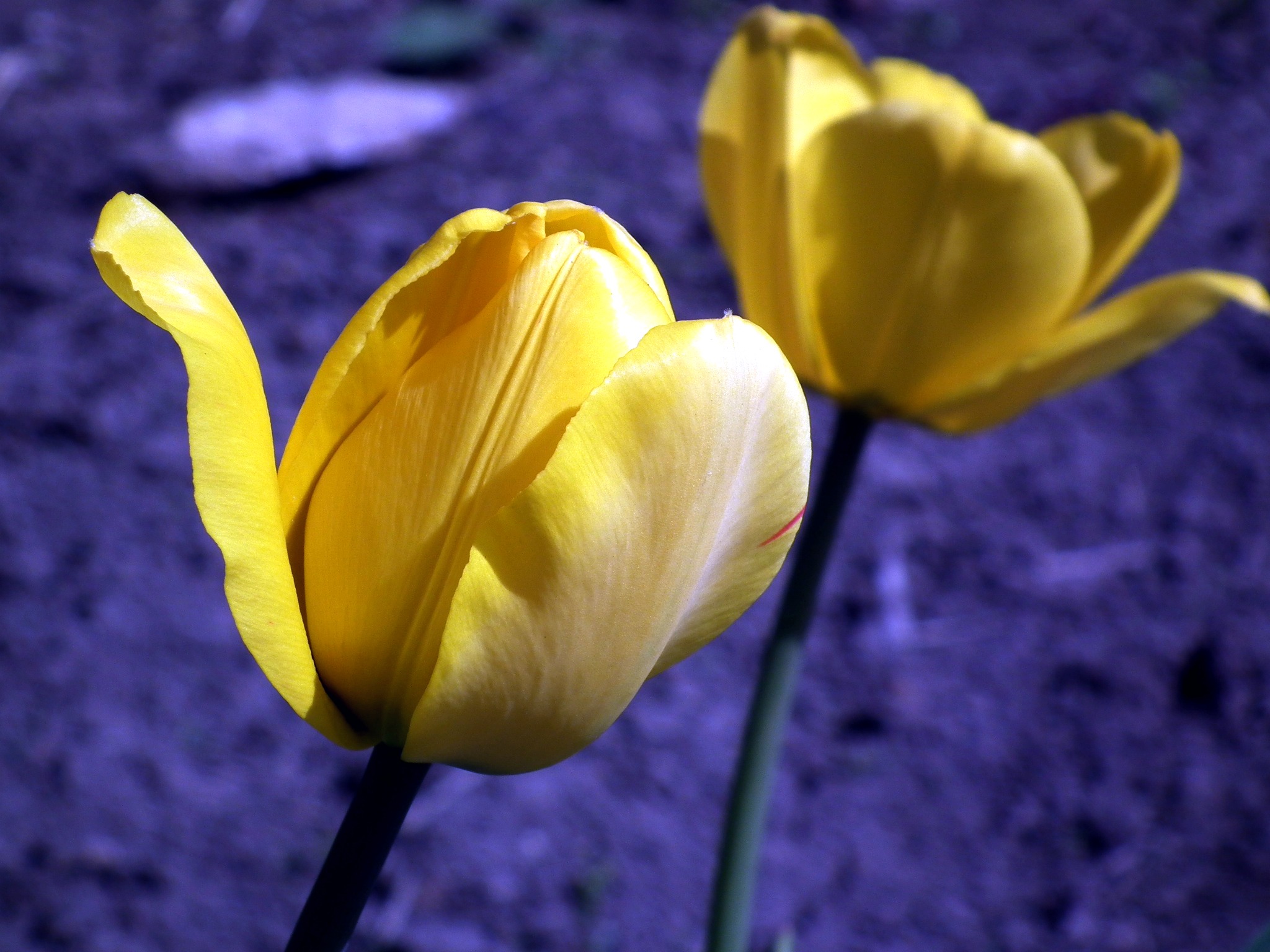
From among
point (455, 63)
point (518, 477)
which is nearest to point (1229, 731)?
point (518, 477)

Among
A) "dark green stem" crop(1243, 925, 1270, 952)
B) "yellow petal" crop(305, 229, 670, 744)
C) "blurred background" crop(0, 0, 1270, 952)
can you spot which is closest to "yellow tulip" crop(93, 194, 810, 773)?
"yellow petal" crop(305, 229, 670, 744)

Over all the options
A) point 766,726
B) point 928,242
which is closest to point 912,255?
point 928,242

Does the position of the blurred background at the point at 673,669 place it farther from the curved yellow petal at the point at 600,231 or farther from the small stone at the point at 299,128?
the curved yellow petal at the point at 600,231

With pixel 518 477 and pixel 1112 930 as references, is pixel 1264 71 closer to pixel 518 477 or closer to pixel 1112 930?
pixel 1112 930

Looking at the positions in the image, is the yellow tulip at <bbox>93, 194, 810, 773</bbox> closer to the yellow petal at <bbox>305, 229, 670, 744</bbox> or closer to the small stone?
the yellow petal at <bbox>305, 229, 670, 744</bbox>

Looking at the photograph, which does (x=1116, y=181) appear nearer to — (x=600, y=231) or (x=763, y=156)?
(x=763, y=156)
